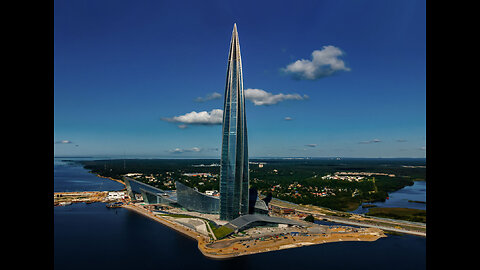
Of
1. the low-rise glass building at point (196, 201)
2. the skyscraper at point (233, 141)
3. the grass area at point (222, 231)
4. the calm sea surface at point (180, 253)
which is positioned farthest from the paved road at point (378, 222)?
the grass area at point (222, 231)

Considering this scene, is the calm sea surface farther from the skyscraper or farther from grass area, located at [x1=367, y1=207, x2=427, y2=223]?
grass area, located at [x1=367, y1=207, x2=427, y2=223]

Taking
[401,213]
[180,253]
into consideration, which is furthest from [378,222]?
[180,253]

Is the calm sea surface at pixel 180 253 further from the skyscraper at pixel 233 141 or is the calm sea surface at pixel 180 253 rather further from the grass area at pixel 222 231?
the skyscraper at pixel 233 141

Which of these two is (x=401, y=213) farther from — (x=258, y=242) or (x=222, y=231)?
(x=222, y=231)
